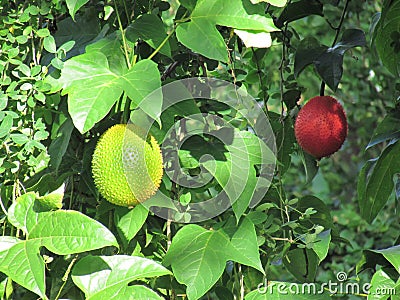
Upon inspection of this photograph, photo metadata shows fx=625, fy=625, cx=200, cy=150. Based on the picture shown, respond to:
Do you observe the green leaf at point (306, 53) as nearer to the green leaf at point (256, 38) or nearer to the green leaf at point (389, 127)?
the green leaf at point (389, 127)

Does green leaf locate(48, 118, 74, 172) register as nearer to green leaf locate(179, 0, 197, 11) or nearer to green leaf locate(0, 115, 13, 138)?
green leaf locate(0, 115, 13, 138)

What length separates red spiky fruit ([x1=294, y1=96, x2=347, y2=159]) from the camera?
42.4 inches

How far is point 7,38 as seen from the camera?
34.8 inches

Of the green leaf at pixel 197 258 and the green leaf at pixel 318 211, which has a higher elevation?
the green leaf at pixel 197 258

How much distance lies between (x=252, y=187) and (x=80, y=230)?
235mm

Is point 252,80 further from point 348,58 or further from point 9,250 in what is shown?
point 348,58

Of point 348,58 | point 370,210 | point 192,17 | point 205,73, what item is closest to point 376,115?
point 348,58

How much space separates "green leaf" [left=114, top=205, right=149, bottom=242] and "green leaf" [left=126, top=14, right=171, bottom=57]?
215 millimetres

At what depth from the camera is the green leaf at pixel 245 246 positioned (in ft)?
2.60

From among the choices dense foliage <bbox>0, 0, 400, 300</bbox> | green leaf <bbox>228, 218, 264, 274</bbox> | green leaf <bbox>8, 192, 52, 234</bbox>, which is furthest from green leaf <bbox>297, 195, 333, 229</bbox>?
green leaf <bbox>8, 192, 52, 234</bbox>

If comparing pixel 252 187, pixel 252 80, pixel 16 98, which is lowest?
pixel 252 80

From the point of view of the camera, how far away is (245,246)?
32.0 inches

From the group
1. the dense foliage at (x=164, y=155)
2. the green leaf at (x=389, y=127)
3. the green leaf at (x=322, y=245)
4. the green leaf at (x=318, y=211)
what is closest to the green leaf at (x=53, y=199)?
the dense foliage at (x=164, y=155)

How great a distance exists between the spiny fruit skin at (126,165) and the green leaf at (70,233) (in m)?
0.06
